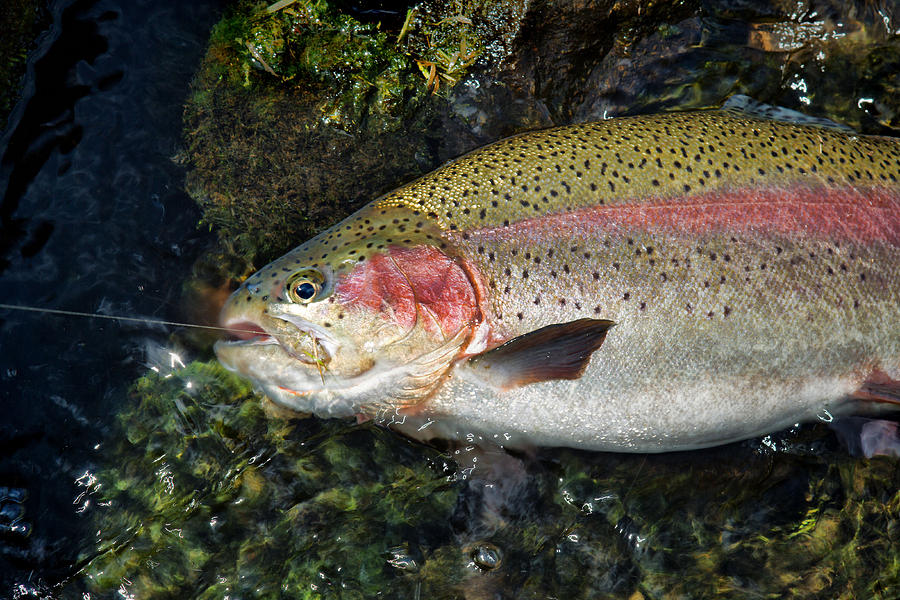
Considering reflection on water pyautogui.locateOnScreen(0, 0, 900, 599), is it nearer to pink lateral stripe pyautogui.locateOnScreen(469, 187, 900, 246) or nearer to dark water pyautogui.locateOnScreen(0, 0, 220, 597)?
dark water pyautogui.locateOnScreen(0, 0, 220, 597)

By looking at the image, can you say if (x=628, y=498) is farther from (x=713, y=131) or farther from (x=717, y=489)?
(x=713, y=131)

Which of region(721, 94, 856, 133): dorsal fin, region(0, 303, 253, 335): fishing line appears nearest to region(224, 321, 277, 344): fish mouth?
region(0, 303, 253, 335): fishing line

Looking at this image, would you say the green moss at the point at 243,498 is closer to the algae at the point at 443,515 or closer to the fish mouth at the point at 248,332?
the algae at the point at 443,515

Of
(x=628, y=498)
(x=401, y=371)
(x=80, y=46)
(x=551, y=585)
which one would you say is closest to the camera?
(x=401, y=371)

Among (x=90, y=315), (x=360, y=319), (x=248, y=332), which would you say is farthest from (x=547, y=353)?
(x=90, y=315)

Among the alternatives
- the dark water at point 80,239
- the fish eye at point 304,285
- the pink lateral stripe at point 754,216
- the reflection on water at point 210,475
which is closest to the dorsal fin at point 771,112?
the pink lateral stripe at point 754,216

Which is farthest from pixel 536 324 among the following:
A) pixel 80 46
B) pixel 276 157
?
pixel 80 46

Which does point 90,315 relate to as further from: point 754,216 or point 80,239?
point 754,216
